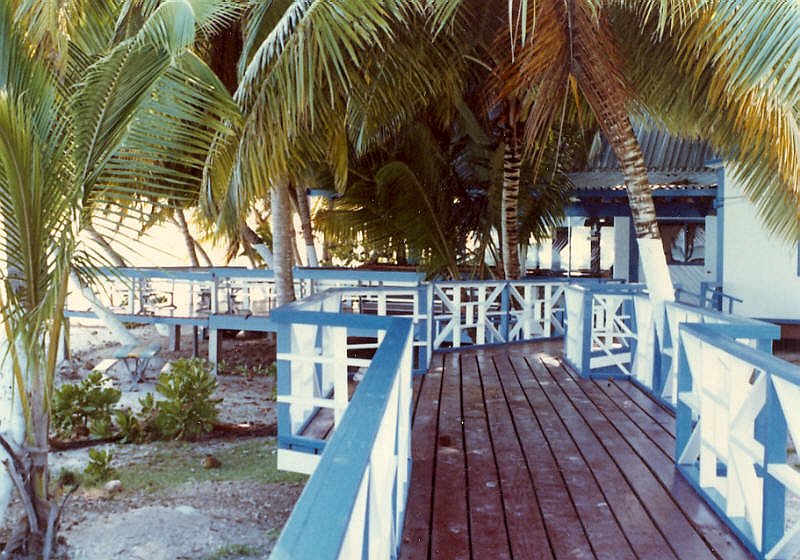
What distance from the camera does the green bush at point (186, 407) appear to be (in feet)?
38.4

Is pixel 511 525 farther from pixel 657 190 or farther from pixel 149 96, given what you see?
pixel 657 190

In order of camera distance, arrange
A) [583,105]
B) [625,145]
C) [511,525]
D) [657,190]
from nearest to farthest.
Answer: [511,525]
[625,145]
[583,105]
[657,190]

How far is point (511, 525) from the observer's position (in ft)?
14.0

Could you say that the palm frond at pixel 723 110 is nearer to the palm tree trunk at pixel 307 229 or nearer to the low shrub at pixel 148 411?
the low shrub at pixel 148 411

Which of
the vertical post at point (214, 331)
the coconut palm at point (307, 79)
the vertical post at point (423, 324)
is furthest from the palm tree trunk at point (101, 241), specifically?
the vertical post at point (423, 324)

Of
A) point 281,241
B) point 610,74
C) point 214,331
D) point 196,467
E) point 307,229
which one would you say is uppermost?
point 610,74

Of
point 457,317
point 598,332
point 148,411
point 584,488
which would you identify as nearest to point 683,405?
point 584,488

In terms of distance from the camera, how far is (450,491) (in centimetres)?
484

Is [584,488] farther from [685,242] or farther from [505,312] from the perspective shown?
[685,242]

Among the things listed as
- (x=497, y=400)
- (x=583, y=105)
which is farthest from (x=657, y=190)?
(x=497, y=400)

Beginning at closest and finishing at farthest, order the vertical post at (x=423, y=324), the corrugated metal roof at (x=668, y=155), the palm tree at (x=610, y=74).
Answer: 1. the palm tree at (x=610, y=74)
2. the vertical post at (x=423, y=324)
3. the corrugated metal roof at (x=668, y=155)

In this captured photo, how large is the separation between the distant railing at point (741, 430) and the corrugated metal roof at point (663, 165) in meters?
11.5

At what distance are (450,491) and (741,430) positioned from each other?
1665 mm

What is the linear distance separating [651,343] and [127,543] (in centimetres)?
530
